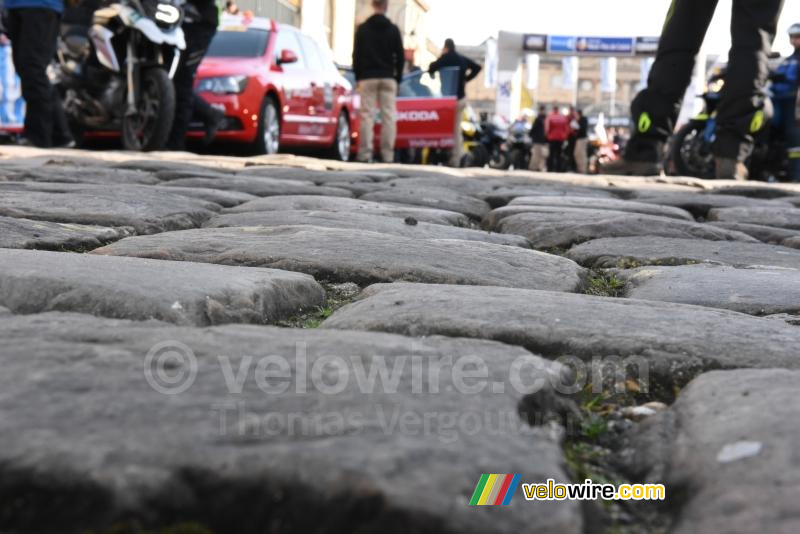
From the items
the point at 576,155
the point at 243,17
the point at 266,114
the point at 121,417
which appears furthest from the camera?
the point at 576,155

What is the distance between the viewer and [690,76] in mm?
5746

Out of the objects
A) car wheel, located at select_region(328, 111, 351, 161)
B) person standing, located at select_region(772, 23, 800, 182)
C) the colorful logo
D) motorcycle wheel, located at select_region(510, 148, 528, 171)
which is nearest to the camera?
the colorful logo

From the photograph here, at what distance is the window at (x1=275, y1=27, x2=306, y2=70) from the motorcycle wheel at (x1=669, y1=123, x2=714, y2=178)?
3.80 m

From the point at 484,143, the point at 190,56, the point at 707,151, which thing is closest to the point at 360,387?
the point at 190,56

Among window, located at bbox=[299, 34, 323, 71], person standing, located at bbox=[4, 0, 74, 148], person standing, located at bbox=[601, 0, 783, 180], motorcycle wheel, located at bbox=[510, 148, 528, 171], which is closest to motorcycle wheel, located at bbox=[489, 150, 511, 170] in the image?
motorcycle wheel, located at bbox=[510, 148, 528, 171]

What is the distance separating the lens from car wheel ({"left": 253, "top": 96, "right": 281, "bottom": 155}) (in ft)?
31.8

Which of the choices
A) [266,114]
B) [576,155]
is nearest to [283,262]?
[266,114]

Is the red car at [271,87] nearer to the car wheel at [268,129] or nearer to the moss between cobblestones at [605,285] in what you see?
the car wheel at [268,129]

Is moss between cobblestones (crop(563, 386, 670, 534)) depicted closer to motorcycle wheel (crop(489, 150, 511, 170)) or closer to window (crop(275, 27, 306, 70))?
window (crop(275, 27, 306, 70))

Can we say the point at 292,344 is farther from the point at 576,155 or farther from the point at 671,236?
the point at 576,155

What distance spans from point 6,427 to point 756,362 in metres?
0.87

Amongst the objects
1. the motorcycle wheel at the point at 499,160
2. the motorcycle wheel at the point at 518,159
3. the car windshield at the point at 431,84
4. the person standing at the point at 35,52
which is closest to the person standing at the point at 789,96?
the car windshield at the point at 431,84

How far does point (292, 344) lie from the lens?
1.17 metres

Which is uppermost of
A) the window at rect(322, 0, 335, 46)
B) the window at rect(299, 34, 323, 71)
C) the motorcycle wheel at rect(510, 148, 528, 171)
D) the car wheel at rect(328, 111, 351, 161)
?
the window at rect(322, 0, 335, 46)
